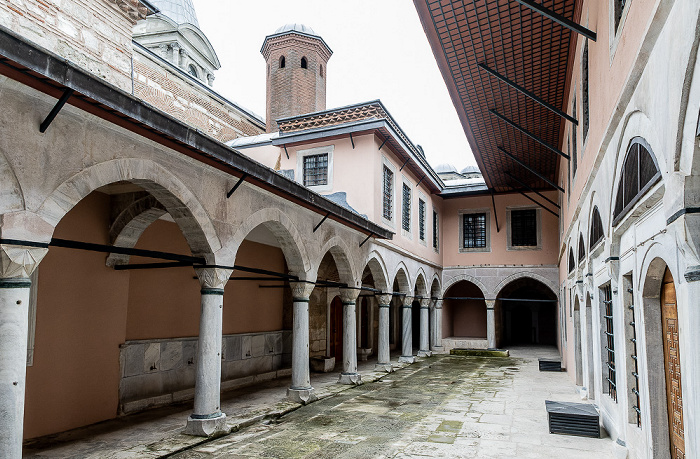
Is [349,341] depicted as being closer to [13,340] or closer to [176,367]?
[176,367]

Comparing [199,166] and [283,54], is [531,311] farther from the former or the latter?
[199,166]

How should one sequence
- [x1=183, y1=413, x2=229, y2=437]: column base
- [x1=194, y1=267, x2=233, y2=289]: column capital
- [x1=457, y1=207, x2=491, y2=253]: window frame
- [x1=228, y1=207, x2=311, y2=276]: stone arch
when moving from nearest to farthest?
[x1=183, y1=413, x2=229, y2=437]: column base
[x1=194, y1=267, x2=233, y2=289]: column capital
[x1=228, y1=207, x2=311, y2=276]: stone arch
[x1=457, y1=207, x2=491, y2=253]: window frame

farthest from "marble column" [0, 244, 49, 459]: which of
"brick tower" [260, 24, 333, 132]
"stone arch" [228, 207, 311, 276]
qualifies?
"brick tower" [260, 24, 333, 132]

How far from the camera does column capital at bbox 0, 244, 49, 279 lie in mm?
4199

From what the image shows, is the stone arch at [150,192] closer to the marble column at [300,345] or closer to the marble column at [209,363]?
the marble column at [209,363]

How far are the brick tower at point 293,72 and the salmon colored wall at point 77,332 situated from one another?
12.9 metres

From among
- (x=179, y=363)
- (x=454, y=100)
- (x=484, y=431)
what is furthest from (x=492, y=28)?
(x=179, y=363)

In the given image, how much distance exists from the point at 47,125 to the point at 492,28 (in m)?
6.08

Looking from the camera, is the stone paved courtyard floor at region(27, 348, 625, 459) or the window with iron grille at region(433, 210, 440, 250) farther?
the window with iron grille at region(433, 210, 440, 250)

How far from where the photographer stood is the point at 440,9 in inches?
289

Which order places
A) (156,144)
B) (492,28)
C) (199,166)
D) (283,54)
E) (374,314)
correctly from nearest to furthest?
1. (156,144)
2. (199,166)
3. (492,28)
4. (374,314)
5. (283,54)

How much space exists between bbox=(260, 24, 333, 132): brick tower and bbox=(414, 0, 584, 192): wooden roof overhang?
30.4ft

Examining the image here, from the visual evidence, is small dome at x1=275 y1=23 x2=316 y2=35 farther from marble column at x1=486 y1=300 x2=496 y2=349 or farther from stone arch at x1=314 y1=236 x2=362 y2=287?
marble column at x1=486 y1=300 x2=496 y2=349

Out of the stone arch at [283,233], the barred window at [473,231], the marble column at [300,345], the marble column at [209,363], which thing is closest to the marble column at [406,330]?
the barred window at [473,231]
